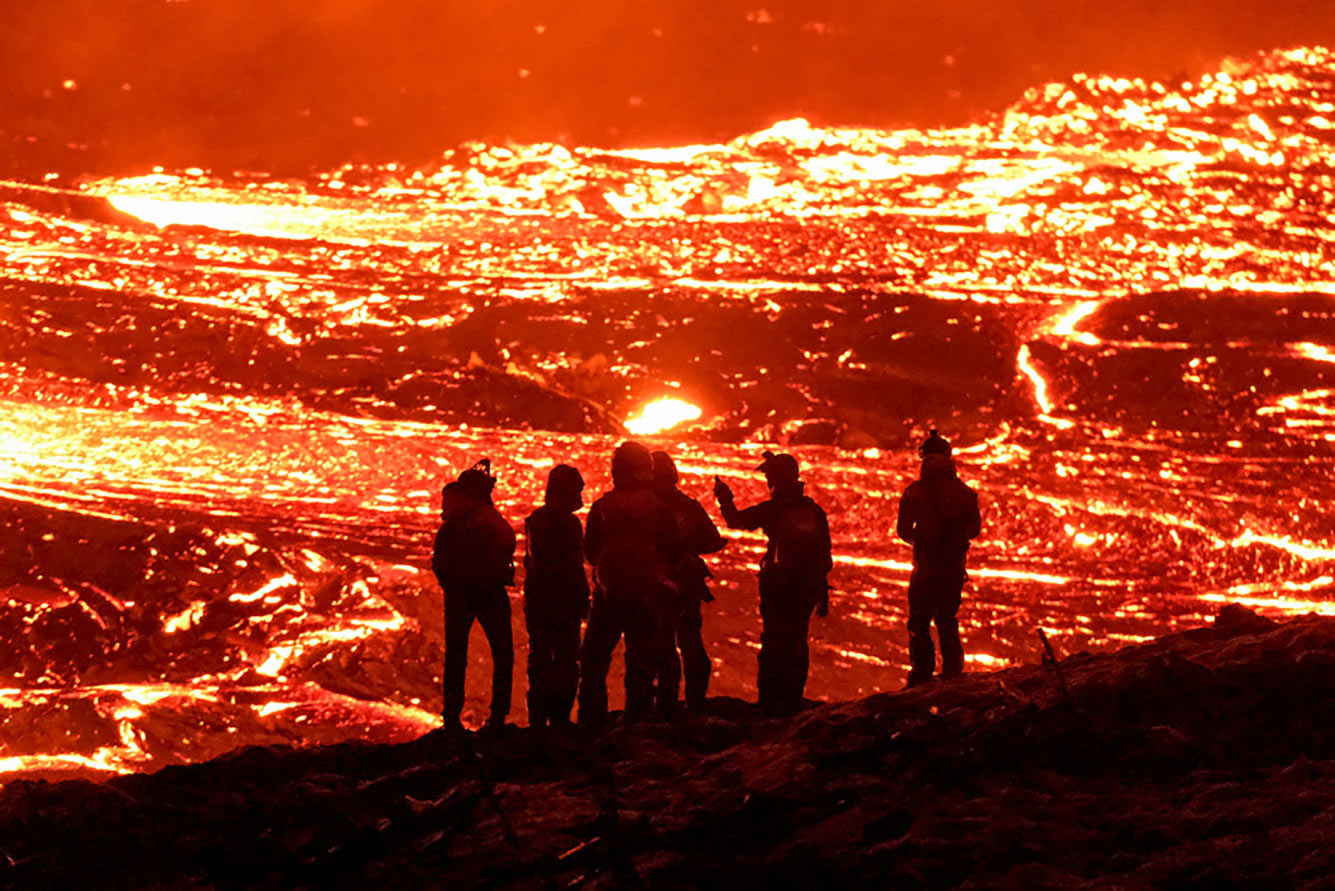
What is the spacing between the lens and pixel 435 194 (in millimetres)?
27828

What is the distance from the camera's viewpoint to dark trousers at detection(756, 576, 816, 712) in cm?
772

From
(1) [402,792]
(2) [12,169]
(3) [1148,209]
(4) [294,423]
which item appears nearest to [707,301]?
(4) [294,423]

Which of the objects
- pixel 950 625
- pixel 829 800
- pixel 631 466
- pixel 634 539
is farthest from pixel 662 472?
pixel 829 800

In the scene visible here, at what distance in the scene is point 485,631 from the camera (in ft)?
24.4

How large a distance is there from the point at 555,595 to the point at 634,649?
0.46 metres

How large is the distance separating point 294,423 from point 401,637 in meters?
5.95

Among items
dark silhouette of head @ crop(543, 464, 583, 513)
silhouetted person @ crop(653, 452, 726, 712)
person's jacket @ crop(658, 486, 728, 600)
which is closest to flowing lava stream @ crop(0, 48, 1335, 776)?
silhouetted person @ crop(653, 452, 726, 712)

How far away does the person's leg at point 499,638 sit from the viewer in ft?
24.1

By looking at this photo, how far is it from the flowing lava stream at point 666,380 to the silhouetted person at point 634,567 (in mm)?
8677

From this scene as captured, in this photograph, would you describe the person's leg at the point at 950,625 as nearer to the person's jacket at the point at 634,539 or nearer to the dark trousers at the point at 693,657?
the dark trousers at the point at 693,657

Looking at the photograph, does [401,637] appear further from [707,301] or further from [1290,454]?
[1290,454]

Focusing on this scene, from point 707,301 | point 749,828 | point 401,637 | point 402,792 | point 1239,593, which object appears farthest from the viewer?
point 707,301

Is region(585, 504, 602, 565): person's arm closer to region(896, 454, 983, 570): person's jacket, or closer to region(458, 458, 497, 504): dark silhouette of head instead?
region(458, 458, 497, 504): dark silhouette of head

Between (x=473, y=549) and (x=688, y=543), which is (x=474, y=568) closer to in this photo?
(x=473, y=549)
